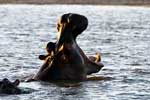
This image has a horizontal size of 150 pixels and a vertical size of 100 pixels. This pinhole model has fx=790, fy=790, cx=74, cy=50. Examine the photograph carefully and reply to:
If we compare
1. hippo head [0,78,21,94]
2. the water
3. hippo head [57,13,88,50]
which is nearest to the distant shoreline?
the water

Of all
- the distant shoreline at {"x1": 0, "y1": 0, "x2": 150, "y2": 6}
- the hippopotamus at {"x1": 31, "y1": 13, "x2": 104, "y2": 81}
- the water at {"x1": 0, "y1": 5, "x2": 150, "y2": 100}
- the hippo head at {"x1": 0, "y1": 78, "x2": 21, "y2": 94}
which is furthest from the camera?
the distant shoreline at {"x1": 0, "y1": 0, "x2": 150, "y2": 6}

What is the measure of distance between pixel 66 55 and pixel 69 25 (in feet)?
2.98

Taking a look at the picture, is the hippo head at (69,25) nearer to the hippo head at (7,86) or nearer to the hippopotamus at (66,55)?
the hippopotamus at (66,55)

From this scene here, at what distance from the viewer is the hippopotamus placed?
23.7 metres

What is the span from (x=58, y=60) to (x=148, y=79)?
10.9ft

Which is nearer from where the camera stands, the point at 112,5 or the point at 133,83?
the point at 133,83

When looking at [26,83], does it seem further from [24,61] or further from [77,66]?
[24,61]

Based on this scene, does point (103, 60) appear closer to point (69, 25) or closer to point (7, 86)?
point (69, 25)

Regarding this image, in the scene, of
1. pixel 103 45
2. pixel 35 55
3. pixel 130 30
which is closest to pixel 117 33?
pixel 130 30

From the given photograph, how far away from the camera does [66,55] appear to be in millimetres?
23719

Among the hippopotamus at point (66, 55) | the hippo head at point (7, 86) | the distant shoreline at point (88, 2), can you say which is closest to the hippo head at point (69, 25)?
the hippopotamus at point (66, 55)

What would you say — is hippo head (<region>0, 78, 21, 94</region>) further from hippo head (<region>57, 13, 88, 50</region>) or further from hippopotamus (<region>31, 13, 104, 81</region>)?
hippo head (<region>57, 13, 88, 50</region>)

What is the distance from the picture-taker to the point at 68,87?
23312 millimetres

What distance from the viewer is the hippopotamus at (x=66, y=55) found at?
23656 millimetres
